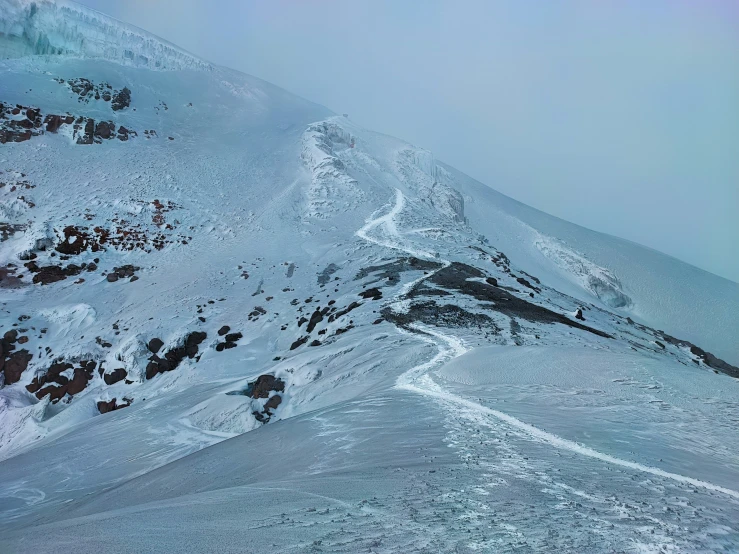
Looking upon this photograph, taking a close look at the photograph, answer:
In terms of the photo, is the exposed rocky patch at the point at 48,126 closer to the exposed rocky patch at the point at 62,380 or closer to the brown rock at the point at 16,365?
the brown rock at the point at 16,365

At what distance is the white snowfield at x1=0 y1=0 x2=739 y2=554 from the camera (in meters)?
4.98

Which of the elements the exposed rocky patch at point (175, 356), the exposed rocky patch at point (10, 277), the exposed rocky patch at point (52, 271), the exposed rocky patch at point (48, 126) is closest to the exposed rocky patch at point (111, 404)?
the exposed rocky patch at point (175, 356)

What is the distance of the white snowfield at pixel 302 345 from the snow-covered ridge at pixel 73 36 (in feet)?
1.15

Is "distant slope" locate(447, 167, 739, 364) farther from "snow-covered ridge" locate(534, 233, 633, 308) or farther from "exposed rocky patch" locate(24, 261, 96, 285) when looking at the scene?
"exposed rocky patch" locate(24, 261, 96, 285)

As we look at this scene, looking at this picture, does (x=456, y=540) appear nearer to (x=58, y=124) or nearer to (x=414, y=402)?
(x=414, y=402)

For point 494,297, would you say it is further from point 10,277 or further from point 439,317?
point 10,277

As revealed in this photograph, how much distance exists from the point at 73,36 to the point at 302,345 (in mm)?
58842

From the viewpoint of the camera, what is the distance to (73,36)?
194ft

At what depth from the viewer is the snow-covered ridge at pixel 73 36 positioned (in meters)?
55.7

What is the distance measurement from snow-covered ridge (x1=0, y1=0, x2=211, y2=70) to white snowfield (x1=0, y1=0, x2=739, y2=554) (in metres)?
0.35

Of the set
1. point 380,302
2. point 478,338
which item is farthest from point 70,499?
point 380,302

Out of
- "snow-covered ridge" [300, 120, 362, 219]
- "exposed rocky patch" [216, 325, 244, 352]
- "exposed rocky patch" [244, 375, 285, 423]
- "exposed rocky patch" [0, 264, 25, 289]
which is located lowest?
"exposed rocky patch" [0, 264, 25, 289]

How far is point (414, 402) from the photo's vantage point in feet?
34.4

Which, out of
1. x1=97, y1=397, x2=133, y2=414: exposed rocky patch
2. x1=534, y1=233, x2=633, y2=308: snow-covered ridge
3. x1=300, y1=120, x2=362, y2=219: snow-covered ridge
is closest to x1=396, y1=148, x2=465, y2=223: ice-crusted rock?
x1=300, y1=120, x2=362, y2=219: snow-covered ridge
